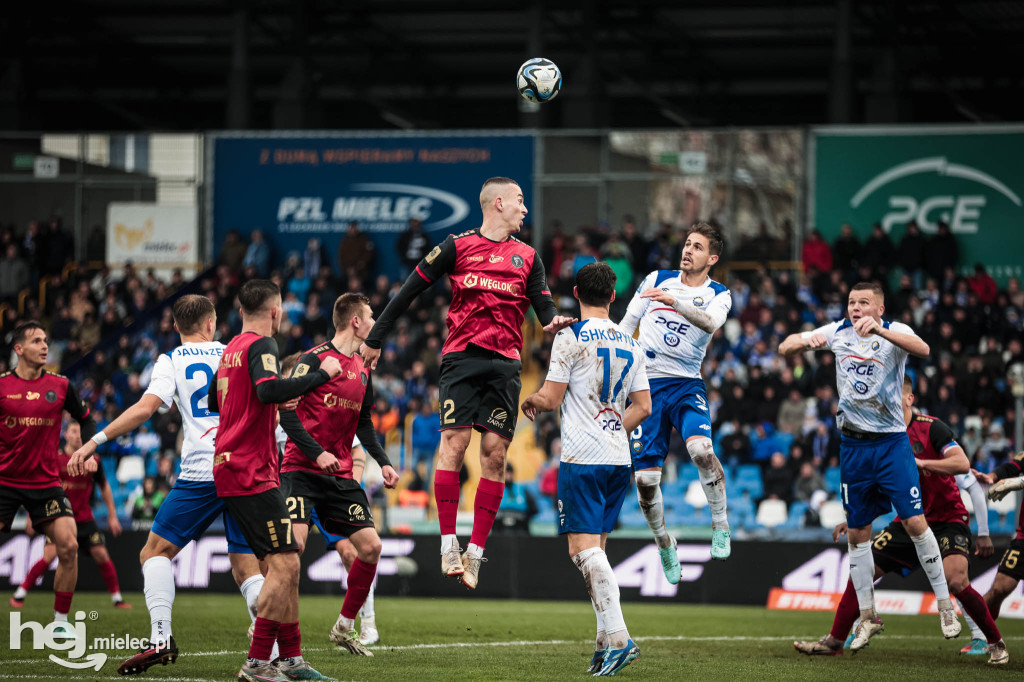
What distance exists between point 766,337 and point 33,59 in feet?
85.8

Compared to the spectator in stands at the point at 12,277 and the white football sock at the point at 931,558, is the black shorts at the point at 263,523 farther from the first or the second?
the spectator in stands at the point at 12,277

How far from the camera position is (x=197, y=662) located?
993 centimetres

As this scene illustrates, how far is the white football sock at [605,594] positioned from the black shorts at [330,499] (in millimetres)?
2174

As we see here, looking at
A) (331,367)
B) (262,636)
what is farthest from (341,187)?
(262,636)

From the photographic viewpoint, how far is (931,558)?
423 inches

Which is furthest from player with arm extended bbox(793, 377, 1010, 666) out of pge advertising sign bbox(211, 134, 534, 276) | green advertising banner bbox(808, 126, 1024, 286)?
pge advertising sign bbox(211, 134, 534, 276)

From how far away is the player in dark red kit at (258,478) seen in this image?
331 inches

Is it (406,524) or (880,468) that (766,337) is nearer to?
(406,524)

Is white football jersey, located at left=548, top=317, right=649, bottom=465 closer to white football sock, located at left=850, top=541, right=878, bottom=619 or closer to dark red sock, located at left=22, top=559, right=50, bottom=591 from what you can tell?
white football sock, located at left=850, top=541, right=878, bottom=619

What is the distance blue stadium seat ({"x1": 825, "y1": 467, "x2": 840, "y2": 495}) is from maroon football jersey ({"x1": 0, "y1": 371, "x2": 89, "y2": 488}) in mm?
12919

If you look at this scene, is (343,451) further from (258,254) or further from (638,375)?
(258,254)

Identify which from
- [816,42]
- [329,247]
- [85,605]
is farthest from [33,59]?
[85,605]

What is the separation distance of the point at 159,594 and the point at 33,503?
11.0ft

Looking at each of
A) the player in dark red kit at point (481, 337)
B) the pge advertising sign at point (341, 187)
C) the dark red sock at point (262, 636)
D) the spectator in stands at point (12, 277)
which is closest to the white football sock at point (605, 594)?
the player in dark red kit at point (481, 337)
